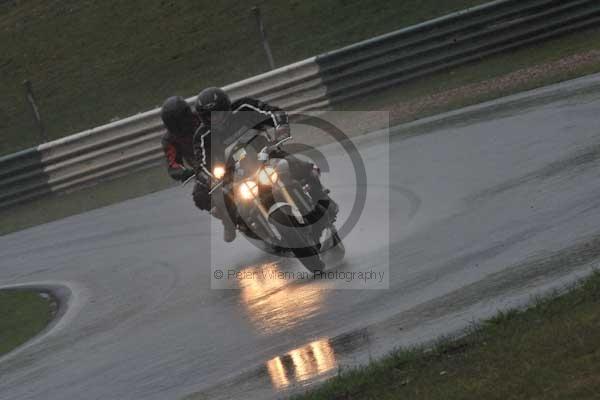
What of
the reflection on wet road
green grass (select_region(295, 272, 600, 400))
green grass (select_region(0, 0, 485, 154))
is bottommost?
green grass (select_region(295, 272, 600, 400))

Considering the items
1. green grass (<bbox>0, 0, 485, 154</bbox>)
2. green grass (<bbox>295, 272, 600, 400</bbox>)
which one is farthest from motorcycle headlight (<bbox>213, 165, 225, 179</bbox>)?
green grass (<bbox>0, 0, 485, 154</bbox>)

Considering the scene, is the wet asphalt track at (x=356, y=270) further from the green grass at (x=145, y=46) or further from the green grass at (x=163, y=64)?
the green grass at (x=145, y=46)

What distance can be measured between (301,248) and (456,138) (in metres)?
4.81

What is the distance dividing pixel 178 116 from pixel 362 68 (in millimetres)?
8400

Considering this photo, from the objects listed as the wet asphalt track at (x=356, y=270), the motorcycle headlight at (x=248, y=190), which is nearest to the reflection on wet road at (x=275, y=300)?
the wet asphalt track at (x=356, y=270)

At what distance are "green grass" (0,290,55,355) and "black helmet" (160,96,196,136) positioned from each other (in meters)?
2.35

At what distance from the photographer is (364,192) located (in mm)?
12969

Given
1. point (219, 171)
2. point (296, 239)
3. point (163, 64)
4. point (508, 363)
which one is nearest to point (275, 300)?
point (296, 239)

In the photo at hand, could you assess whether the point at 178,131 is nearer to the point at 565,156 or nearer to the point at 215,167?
the point at 215,167

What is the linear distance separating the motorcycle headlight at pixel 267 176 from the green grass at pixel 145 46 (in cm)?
1350

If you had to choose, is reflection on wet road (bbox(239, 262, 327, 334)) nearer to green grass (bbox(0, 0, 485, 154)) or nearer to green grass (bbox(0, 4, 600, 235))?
green grass (bbox(0, 4, 600, 235))

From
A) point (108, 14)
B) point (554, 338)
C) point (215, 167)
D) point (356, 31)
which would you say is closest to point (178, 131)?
point (215, 167)

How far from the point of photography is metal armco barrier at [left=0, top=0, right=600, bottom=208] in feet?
63.8

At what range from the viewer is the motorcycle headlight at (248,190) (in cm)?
1007
